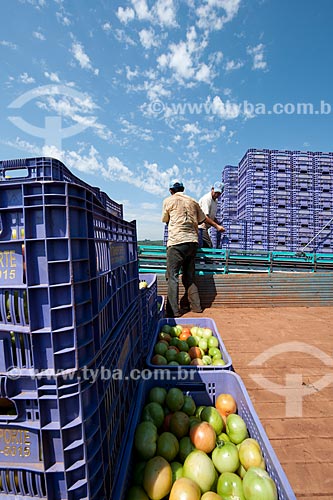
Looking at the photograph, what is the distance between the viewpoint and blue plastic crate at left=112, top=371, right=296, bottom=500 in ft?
3.74

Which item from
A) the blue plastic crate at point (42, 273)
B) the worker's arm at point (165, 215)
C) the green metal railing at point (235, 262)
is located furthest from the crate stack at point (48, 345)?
the green metal railing at point (235, 262)

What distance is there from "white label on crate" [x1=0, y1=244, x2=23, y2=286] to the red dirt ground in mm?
1758

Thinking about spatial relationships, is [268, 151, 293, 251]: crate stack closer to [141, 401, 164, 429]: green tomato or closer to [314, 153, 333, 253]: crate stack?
[314, 153, 333, 253]: crate stack

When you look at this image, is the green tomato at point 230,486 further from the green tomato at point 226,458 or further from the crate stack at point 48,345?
the crate stack at point 48,345

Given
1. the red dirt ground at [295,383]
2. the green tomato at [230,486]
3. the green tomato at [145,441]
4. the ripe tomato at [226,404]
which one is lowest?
the red dirt ground at [295,383]

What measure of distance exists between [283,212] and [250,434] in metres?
8.70

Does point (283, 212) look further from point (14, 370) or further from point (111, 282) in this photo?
point (14, 370)

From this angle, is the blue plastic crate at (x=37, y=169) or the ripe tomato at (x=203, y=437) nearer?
the blue plastic crate at (x=37, y=169)

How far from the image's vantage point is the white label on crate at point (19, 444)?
80 centimetres

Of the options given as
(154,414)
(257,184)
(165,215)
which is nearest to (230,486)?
(154,414)

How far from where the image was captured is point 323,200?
894 centimetres

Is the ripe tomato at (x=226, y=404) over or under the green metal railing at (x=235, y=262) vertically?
under

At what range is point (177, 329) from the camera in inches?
120

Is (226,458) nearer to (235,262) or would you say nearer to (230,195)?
(235,262)
